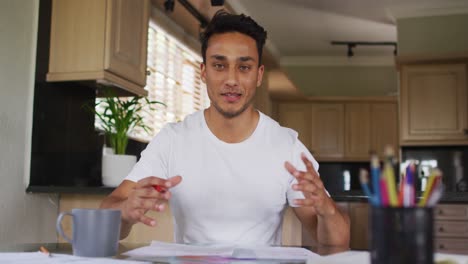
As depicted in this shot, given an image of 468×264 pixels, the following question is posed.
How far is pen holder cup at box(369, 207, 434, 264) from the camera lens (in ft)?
2.20

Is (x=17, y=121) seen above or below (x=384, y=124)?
below

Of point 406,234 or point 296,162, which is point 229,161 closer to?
point 296,162

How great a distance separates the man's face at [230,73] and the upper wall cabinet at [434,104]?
3451mm

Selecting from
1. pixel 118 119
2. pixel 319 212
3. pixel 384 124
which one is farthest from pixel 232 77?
pixel 384 124

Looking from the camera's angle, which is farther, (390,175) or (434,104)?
(434,104)

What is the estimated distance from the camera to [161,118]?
3977 mm

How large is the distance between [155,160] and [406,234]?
1.02 meters

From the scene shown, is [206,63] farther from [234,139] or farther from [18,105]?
[18,105]

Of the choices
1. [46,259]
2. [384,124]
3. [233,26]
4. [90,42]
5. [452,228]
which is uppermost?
[384,124]

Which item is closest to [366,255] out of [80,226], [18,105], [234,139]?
[80,226]

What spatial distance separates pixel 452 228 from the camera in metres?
3.50

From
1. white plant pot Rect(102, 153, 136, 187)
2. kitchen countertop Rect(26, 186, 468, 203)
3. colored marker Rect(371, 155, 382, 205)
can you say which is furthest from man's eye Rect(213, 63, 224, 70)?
white plant pot Rect(102, 153, 136, 187)

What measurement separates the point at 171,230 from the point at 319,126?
461 centimetres

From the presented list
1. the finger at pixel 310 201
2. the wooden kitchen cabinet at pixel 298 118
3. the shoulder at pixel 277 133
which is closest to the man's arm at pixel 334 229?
the finger at pixel 310 201
